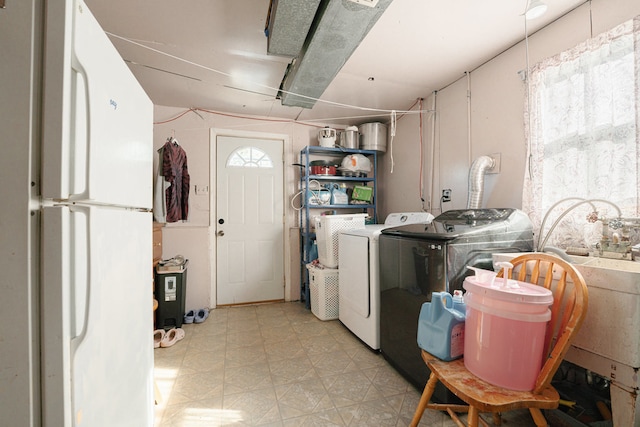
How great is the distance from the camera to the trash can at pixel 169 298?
2.52 metres

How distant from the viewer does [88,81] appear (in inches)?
27.6

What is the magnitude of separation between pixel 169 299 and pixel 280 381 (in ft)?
4.87

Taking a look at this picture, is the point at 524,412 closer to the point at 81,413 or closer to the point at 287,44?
the point at 81,413

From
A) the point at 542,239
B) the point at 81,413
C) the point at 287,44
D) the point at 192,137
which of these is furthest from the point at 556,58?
the point at 192,137

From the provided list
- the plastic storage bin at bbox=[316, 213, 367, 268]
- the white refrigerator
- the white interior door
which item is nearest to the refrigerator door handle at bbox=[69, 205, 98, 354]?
the white refrigerator

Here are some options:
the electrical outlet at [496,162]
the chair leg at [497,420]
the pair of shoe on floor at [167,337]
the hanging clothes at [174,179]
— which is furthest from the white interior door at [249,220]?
the chair leg at [497,420]

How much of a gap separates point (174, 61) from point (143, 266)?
1.79 m

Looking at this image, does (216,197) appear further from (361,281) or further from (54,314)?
(54,314)

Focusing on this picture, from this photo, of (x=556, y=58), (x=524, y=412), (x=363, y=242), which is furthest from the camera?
(x=363, y=242)

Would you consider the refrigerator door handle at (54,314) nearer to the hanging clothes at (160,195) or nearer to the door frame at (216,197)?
the hanging clothes at (160,195)

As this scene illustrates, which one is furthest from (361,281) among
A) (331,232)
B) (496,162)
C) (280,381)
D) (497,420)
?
(496,162)

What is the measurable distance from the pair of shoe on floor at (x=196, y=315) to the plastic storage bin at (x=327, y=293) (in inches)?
49.9

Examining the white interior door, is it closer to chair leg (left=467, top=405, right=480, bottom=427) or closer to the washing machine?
the washing machine

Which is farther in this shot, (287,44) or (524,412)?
(287,44)
